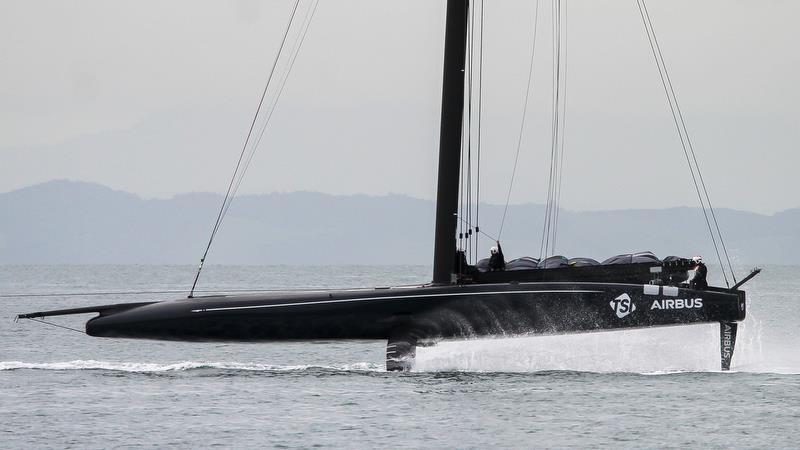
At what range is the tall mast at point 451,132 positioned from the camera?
A: 1947 cm

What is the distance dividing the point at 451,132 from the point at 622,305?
3874 millimetres

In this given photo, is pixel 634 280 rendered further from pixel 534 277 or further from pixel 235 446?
pixel 235 446

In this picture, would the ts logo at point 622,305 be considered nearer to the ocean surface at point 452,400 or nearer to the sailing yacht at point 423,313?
the sailing yacht at point 423,313

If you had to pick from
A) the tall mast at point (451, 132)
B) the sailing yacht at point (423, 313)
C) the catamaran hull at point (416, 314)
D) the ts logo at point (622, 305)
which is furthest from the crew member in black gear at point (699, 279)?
the tall mast at point (451, 132)

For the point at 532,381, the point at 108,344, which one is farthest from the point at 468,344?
the point at 108,344

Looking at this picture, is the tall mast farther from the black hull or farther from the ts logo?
the ts logo

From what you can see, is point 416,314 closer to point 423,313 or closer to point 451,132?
point 423,313

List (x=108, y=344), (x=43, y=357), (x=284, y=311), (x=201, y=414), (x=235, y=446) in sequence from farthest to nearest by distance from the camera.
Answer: (x=108, y=344)
(x=43, y=357)
(x=284, y=311)
(x=201, y=414)
(x=235, y=446)

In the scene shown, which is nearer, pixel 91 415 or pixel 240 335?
pixel 91 415

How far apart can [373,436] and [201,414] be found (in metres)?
2.75

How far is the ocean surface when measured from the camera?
15.3m

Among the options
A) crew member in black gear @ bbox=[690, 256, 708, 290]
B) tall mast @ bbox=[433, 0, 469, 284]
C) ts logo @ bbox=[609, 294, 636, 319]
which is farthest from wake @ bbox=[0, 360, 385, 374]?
crew member in black gear @ bbox=[690, 256, 708, 290]

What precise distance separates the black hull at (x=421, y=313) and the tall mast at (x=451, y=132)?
3.83 feet

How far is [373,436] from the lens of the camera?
15.3 m
